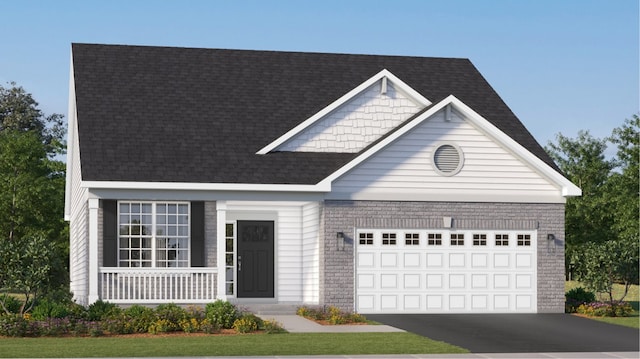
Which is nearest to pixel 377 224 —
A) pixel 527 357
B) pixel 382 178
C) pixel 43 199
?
pixel 382 178

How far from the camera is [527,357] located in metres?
17.6

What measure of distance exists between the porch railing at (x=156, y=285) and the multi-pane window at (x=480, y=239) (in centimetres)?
659

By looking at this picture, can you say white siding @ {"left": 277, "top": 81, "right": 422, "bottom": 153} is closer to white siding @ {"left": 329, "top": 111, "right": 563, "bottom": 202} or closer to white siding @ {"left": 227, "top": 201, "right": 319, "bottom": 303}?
white siding @ {"left": 227, "top": 201, "right": 319, "bottom": 303}

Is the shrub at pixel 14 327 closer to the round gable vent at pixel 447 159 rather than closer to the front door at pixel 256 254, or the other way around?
the front door at pixel 256 254

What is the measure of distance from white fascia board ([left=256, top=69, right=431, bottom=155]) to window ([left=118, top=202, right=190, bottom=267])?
2736mm

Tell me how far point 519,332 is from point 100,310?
8.87m

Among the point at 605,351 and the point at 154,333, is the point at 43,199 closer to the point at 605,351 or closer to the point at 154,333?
the point at 154,333

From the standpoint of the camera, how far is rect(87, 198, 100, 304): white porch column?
26.0 meters

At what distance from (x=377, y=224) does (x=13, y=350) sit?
1137 cm

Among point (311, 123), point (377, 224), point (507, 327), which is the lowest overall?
point (507, 327)

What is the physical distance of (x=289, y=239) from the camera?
29375 millimetres

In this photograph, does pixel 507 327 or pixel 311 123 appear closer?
pixel 507 327

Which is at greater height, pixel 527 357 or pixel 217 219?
pixel 217 219

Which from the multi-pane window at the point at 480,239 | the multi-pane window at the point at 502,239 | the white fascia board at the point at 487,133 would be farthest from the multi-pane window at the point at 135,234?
the multi-pane window at the point at 502,239
